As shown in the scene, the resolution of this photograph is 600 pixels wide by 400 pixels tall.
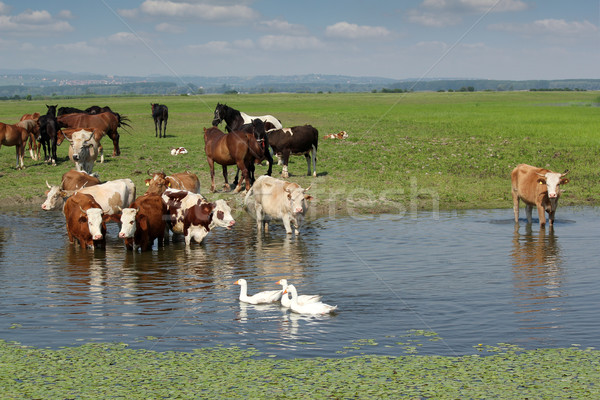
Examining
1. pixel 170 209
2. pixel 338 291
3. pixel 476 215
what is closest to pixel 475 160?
pixel 476 215

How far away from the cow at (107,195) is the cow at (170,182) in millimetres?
560

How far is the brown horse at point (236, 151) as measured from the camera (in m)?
24.7

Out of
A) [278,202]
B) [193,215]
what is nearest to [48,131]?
[278,202]

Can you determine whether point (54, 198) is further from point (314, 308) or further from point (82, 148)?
point (314, 308)

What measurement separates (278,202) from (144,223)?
12.3ft

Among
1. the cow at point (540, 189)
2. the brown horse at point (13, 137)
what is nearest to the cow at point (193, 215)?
the cow at point (540, 189)

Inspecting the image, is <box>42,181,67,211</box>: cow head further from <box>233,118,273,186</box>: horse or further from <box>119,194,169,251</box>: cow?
<box>233,118,273,186</box>: horse

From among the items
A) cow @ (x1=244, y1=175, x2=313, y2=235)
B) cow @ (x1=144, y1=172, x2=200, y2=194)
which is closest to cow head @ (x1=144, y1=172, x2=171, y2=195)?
cow @ (x1=144, y1=172, x2=200, y2=194)

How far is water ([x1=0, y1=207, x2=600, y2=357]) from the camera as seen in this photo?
10195 mm

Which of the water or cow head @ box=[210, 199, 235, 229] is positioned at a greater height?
cow head @ box=[210, 199, 235, 229]

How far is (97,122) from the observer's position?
34688 mm

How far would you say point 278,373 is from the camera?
8805 mm

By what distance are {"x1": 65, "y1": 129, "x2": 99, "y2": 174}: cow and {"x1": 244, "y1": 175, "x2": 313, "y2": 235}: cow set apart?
29.5 ft

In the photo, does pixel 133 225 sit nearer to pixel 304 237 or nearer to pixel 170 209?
pixel 170 209
